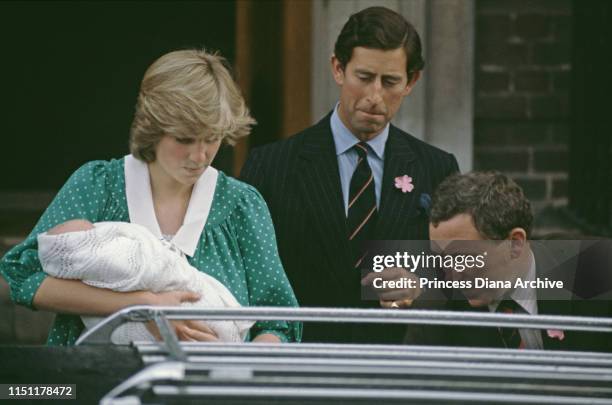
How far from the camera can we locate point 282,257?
3699 millimetres

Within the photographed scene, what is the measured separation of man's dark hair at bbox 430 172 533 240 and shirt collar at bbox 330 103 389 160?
48cm

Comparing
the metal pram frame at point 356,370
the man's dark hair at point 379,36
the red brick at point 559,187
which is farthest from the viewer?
the red brick at point 559,187

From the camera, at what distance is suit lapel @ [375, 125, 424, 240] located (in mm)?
3588

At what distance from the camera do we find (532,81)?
20.8 ft

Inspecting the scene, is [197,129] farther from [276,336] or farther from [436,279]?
[436,279]

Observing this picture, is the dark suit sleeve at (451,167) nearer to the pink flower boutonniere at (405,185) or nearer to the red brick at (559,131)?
the pink flower boutonniere at (405,185)

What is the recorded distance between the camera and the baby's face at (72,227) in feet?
9.35

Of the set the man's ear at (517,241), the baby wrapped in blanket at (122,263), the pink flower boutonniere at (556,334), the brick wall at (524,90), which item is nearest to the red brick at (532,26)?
the brick wall at (524,90)

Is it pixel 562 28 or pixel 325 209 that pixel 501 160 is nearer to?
pixel 562 28

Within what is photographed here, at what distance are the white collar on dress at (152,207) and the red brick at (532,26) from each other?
135 inches

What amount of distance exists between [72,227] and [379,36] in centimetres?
118

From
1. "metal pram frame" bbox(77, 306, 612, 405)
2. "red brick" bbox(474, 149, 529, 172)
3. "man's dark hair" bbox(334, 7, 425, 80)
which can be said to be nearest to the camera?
"metal pram frame" bbox(77, 306, 612, 405)

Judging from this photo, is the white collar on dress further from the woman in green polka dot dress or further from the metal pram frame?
the metal pram frame

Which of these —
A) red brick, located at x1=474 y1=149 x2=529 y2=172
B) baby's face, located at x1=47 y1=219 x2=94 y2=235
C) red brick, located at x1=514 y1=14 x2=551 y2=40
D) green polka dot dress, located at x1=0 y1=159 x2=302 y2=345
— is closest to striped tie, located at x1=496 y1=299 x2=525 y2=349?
green polka dot dress, located at x1=0 y1=159 x2=302 y2=345
